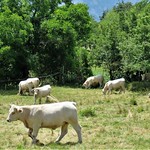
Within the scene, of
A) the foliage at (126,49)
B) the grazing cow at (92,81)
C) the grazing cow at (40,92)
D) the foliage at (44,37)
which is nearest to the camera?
the grazing cow at (40,92)

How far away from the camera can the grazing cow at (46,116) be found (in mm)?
13008

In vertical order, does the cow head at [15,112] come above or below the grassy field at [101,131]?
above

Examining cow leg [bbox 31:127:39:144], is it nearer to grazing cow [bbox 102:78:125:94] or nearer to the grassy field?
the grassy field

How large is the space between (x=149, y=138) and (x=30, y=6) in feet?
86.9

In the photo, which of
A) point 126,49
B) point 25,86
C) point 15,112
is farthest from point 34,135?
point 126,49

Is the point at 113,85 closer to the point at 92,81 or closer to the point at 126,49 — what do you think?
the point at 126,49

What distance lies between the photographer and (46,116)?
43.0ft

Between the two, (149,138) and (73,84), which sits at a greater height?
(73,84)

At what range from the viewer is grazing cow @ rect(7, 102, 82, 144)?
13008 mm

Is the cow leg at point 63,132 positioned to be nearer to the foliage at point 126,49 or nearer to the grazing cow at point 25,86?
the grazing cow at point 25,86

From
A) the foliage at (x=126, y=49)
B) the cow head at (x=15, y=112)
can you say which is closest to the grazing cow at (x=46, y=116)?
the cow head at (x=15, y=112)

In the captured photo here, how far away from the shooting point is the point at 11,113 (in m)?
13.4

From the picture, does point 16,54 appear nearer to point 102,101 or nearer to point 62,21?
point 62,21

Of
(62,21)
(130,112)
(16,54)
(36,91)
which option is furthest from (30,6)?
(130,112)
